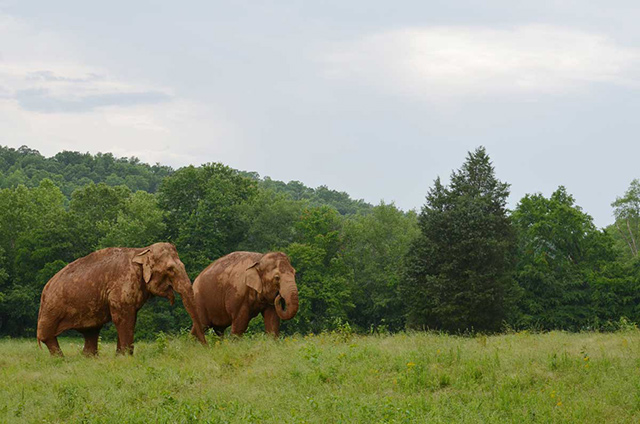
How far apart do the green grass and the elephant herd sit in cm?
176

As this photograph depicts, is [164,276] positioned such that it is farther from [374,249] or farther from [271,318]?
[374,249]

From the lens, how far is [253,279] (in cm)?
2000

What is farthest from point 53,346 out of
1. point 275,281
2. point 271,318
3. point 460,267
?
point 460,267

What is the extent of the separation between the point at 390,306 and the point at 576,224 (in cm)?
1601

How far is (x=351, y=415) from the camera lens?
11.6 metres

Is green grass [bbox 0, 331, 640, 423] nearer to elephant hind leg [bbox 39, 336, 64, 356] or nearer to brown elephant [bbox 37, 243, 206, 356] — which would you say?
brown elephant [bbox 37, 243, 206, 356]

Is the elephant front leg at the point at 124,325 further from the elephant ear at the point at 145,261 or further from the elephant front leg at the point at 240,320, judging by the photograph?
the elephant front leg at the point at 240,320

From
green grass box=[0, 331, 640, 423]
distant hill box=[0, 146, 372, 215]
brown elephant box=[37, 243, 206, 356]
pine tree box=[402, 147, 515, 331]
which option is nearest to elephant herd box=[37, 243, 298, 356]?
brown elephant box=[37, 243, 206, 356]

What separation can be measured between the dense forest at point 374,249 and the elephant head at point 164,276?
26127mm

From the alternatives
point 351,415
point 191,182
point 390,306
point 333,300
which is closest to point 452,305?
point 333,300

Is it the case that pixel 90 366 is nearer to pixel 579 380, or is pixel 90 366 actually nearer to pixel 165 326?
pixel 579 380

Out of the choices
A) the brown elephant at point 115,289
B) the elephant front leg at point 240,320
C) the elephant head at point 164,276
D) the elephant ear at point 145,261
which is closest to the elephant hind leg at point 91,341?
the brown elephant at point 115,289

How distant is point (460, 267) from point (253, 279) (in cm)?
2596

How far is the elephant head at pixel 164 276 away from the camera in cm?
1897
